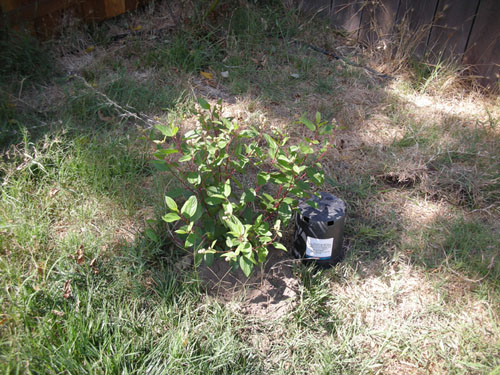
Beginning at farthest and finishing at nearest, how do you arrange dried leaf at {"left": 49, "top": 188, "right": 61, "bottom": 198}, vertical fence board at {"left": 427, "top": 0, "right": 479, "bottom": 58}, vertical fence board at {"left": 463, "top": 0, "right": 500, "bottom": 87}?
vertical fence board at {"left": 427, "top": 0, "right": 479, "bottom": 58}
vertical fence board at {"left": 463, "top": 0, "right": 500, "bottom": 87}
dried leaf at {"left": 49, "top": 188, "right": 61, "bottom": 198}

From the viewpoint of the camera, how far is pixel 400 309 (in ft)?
6.53

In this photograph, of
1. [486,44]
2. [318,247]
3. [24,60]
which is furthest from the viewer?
[486,44]

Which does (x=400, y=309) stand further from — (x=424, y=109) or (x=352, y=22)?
(x=352, y=22)

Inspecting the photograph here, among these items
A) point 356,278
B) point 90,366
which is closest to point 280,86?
point 356,278

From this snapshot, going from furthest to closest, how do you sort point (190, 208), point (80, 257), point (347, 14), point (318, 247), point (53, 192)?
1. point (347, 14)
2. point (53, 192)
3. point (318, 247)
4. point (80, 257)
5. point (190, 208)

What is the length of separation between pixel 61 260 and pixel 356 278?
4.61ft

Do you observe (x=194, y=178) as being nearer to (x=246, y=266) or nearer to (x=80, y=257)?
(x=246, y=266)

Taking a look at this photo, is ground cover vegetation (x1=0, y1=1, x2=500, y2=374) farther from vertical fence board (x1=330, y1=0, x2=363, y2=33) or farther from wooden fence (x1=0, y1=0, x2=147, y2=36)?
vertical fence board (x1=330, y1=0, x2=363, y2=33)

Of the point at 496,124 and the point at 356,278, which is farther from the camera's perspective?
the point at 496,124

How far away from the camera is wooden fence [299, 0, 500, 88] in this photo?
3.31 meters

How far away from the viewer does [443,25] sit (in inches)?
138

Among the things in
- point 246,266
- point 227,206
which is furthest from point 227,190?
point 246,266

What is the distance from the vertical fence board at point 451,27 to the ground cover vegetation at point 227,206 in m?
0.16

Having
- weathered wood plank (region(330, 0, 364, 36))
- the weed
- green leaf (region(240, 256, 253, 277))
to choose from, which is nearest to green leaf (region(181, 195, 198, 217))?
green leaf (region(240, 256, 253, 277))
